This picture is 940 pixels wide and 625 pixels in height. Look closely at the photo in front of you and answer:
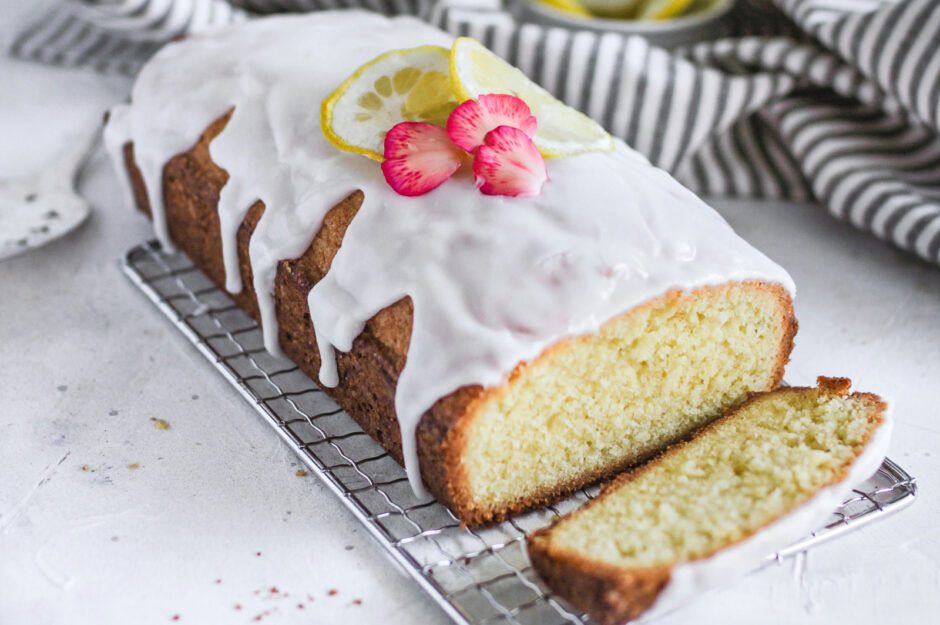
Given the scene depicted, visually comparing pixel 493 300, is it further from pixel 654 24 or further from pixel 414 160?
pixel 654 24

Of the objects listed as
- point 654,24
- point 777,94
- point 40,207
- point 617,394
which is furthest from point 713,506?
point 40,207

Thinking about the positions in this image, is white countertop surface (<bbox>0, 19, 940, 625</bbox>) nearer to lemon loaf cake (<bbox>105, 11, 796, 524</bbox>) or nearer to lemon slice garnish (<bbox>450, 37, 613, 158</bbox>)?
lemon loaf cake (<bbox>105, 11, 796, 524</bbox>)

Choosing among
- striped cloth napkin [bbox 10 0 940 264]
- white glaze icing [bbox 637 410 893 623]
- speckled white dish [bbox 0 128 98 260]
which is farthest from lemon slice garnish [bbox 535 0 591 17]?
white glaze icing [bbox 637 410 893 623]

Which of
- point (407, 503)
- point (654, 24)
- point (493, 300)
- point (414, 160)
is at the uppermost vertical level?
point (654, 24)

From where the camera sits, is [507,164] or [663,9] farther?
[663,9]

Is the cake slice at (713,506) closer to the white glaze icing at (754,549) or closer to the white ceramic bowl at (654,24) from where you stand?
the white glaze icing at (754,549)
